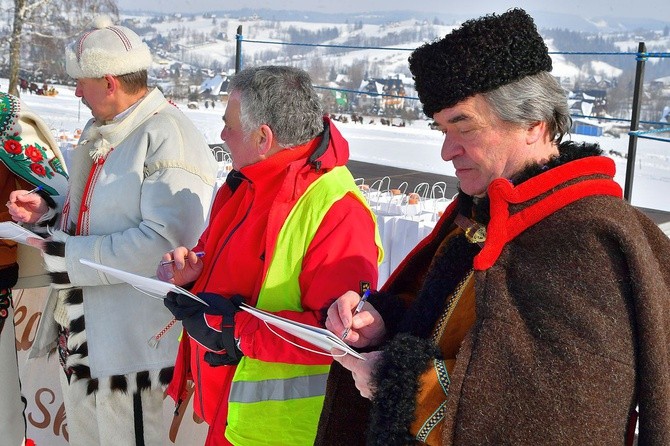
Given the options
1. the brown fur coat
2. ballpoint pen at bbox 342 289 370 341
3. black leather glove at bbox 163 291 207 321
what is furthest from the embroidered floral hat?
the brown fur coat

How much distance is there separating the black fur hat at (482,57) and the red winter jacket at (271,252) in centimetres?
52

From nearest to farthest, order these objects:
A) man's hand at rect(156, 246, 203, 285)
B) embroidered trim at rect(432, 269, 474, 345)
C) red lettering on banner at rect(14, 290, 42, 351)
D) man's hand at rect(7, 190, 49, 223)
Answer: embroidered trim at rect(432, 269, 474, 345)
man's hand at rect(156, 246, 203, 285)
man's hand at rect(7, 190, 49, 223)
red lettering on banner at rect(14, 290, 42, 351)

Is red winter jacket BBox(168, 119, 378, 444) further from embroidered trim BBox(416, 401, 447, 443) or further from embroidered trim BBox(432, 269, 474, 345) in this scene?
embroidered trim BBox(416, 401, 447, 443)

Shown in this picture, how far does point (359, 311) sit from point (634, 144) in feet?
14.5

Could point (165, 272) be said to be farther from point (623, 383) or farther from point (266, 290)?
point (623, 383)

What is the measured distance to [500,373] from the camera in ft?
3.91

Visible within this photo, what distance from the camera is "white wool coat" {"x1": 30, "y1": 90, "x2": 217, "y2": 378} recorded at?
2.39 meters

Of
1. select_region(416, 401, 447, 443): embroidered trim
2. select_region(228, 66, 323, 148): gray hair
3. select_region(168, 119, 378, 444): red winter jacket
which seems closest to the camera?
select_region(416, 401, 447, 443): embroidered trim

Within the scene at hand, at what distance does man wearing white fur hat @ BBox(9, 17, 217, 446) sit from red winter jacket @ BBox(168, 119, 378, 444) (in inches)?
13.3

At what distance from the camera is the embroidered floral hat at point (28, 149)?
2.81m

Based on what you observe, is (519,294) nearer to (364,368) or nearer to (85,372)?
(364,368)

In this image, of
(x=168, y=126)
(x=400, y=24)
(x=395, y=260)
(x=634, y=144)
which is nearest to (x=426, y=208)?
(x=395, y=260)

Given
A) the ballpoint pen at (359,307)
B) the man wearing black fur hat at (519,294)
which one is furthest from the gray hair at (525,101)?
the ballpoint pen at (359,307)

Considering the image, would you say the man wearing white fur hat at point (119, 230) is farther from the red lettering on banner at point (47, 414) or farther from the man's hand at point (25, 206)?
the red lettering on banner at point (47, 414)
